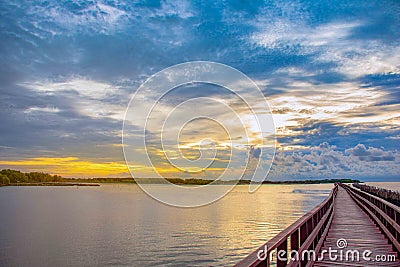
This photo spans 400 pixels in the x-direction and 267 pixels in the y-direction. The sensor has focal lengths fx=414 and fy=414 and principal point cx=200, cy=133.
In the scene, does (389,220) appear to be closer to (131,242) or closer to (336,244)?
(336,244)

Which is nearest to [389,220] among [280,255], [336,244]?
[336,244]

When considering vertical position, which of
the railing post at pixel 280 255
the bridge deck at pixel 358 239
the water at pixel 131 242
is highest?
the railing post at pixel 280 255

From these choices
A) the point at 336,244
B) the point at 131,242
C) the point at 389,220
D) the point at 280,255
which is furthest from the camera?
the point at 131,242

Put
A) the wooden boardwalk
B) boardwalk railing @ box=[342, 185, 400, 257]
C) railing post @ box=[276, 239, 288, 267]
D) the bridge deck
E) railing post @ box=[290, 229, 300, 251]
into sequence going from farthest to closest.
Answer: boardwalk railing @ box=[342, 185, 400, 257], the bridge deck, railing post @ box=[290, 229, 300, 251], the wooden boardwalk, railing post @ box=[276, 239, 288, 267]

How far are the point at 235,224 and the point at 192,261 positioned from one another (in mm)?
18543

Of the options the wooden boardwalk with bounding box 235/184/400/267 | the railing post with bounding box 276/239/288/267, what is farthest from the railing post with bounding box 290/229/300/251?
the railing post with bounding box 276/239/288/267

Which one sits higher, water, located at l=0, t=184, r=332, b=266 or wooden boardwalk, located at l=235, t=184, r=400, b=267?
wooden boardwalk, located at l=235, t=184, r=400, b=267

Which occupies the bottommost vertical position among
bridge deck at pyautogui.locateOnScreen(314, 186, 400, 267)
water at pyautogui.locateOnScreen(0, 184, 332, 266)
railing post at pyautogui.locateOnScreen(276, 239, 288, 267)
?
water at pyautogui.locateOnScreen(0, 184, 332, 266)

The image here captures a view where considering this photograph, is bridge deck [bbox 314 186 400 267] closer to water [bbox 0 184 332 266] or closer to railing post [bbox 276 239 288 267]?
railing post [bbox 276 239 288 267]

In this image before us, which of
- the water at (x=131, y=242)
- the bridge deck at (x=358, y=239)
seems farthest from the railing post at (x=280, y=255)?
the water at (x=131, y=242)

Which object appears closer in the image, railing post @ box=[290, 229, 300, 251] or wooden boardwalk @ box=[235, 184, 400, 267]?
wooden boardwalk @ box=[235, 184, 400, 267]

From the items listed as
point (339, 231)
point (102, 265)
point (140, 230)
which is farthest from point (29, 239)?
point (339, 231)

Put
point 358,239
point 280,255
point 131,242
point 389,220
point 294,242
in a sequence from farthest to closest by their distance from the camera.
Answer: point 131,242 < point 358,239 < point 389,220 < point 294,242 < point 280,255

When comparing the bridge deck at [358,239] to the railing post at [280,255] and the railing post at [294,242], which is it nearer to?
the railing post at [294,242]
